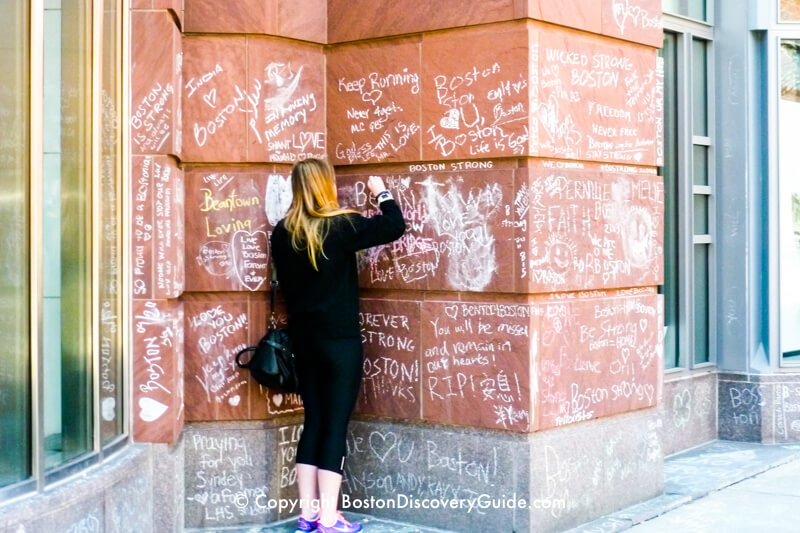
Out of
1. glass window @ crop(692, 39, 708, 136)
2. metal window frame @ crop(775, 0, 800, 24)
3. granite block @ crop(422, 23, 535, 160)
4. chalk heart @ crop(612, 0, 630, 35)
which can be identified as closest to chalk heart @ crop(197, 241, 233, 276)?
granite block @ crop(422, 23, 535, 160)

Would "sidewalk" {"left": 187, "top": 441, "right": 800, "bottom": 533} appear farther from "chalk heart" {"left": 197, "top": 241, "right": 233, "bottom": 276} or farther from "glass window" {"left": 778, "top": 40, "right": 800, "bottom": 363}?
"chalk heart" {"left": 197, "top": 241, "right": 233, "bottom": 276}

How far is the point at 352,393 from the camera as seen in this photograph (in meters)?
5.87

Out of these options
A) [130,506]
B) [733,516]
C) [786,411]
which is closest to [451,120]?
[130,506]

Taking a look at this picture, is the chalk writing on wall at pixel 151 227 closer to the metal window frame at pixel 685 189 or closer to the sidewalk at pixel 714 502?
the sidewalk at pixel 714 502

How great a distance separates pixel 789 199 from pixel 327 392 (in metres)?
4.55

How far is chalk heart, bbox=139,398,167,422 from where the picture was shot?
5.70 m

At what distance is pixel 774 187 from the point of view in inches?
331

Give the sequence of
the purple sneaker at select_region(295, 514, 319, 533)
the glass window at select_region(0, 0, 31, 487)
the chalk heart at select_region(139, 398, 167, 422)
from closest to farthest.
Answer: the glass window at select_region(0, 0, 31, 487)
the chalk heart at select_region(139, 398, 167, 422)
the purple sneaker at select_region(295, 514, 319, 533)

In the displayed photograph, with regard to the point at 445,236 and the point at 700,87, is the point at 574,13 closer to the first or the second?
the point at 445,236

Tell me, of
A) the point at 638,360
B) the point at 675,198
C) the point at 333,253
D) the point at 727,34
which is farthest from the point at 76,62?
the point at 727,34

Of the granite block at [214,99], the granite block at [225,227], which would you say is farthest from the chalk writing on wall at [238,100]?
the granite block at [225,227]

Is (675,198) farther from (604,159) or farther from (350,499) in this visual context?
(350,499)

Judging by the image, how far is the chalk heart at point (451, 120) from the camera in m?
5.99

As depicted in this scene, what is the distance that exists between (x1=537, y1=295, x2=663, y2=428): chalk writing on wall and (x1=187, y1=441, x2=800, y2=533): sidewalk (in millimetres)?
607
